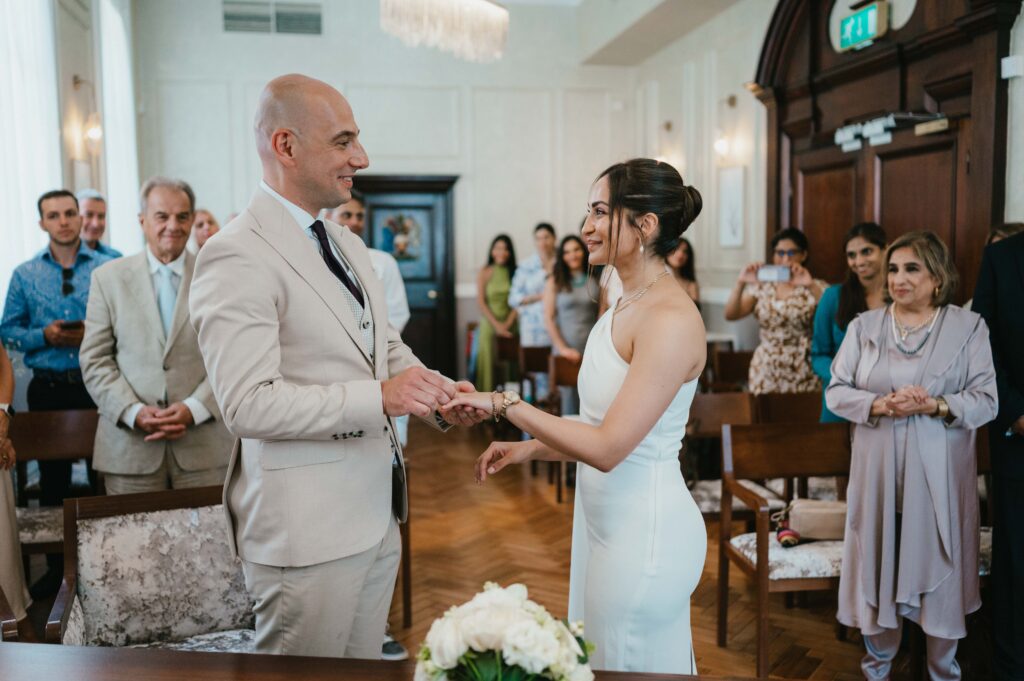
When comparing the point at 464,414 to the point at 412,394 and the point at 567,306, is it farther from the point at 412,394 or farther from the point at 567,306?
the point at 567,306

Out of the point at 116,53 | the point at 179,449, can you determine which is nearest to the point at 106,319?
the point at 179,449

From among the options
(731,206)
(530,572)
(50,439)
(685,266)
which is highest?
(731,206)

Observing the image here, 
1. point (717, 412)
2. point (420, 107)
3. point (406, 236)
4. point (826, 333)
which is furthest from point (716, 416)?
point (420, 107)

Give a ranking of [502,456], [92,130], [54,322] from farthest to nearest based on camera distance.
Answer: [92,130], [54,322], [502,456]

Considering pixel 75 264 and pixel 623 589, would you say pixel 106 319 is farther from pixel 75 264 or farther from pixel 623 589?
pixel 623 589

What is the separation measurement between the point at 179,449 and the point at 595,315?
4.10 meters

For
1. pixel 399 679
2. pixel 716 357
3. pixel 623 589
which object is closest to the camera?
pixel 399 679

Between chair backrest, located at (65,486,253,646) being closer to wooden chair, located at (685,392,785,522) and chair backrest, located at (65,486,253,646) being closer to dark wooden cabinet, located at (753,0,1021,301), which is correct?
wooden chair, located at (685,392,785,522)

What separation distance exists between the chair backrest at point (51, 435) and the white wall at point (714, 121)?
17.6 feet

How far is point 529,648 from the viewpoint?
1.06 metres

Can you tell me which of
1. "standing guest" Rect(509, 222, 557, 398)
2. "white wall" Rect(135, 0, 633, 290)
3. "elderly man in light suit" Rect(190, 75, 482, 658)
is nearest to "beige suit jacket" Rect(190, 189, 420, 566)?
"elderly man in light suit" Rect(190, 75, 482, 658)

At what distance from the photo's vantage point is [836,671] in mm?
3326

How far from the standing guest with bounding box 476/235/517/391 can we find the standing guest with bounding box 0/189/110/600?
15.5ft

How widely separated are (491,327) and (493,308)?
0.22m
